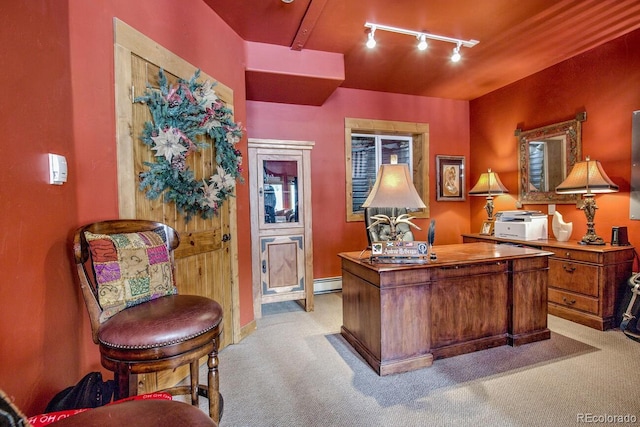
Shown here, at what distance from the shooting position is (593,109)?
10.9ft

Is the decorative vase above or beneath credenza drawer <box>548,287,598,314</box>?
above

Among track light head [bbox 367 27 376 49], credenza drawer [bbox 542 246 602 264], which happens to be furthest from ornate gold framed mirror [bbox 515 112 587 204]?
track light head [bbox 367 27 376 49]

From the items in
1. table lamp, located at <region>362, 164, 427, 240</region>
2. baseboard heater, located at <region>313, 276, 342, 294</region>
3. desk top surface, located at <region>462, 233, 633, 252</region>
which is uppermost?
table lamp, located at <region>362, 164, 427, 240</region>

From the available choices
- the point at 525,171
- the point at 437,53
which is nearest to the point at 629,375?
the point at 525,171

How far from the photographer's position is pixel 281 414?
181 cm

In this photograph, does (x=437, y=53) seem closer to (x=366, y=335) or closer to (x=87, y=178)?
(x=366, y=335)

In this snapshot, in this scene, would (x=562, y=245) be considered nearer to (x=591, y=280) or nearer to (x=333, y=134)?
(x=591, y=280)

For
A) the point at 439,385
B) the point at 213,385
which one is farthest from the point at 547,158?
the point at 213,385

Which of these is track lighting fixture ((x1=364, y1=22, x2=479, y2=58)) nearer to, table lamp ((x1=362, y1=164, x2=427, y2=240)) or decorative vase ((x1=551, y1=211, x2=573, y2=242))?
table lamp ((x1=362, y1=164, x2=427, y2=240))

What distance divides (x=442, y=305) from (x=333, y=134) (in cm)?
276

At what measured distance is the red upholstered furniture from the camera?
1.20 m

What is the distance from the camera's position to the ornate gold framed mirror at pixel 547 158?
3.50 meters

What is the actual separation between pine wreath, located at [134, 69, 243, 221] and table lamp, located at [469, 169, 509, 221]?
3482 mm

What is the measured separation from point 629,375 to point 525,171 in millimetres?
2628
